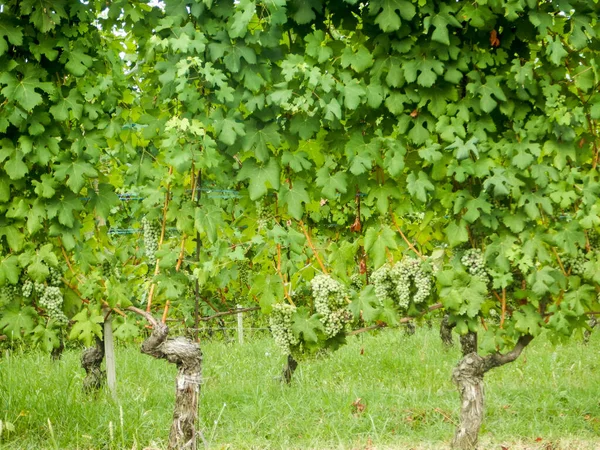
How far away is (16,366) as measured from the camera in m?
5.45

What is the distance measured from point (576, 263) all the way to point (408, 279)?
0.92m

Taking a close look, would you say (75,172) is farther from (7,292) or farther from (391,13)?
(391,13)

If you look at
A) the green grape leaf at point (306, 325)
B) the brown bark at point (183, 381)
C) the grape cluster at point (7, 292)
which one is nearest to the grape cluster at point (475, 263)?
the green grape leaf at point (306, 325)

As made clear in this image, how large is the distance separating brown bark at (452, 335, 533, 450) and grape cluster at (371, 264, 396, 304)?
0.59 metres

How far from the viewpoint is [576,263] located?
12.6 ft

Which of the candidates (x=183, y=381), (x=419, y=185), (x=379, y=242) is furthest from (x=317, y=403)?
(x=419, y=185)

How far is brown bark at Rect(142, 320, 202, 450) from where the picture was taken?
12.2 ft

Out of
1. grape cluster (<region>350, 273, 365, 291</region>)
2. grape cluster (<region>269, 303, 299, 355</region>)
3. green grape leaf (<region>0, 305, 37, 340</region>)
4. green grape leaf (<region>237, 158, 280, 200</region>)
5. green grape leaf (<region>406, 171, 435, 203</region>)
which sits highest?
green grape leaf (<region>237, 158, 280, 200</region>)

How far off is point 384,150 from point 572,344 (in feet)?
16.1

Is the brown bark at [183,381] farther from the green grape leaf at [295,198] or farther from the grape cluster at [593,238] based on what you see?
the grape cluster at [593,238]

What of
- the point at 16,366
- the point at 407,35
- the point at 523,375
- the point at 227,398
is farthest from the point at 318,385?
the point at 407,35

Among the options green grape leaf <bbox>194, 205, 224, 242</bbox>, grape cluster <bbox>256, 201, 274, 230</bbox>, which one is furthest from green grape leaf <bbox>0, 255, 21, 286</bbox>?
grape cluster <bbox>256, 201, 274, 230</bbox>

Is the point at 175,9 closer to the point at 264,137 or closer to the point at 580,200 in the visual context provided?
the point at 264,137

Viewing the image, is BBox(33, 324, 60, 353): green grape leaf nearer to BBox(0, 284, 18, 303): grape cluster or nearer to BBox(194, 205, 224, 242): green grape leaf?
BBox(0, 284, 18, 303): grape cluster
